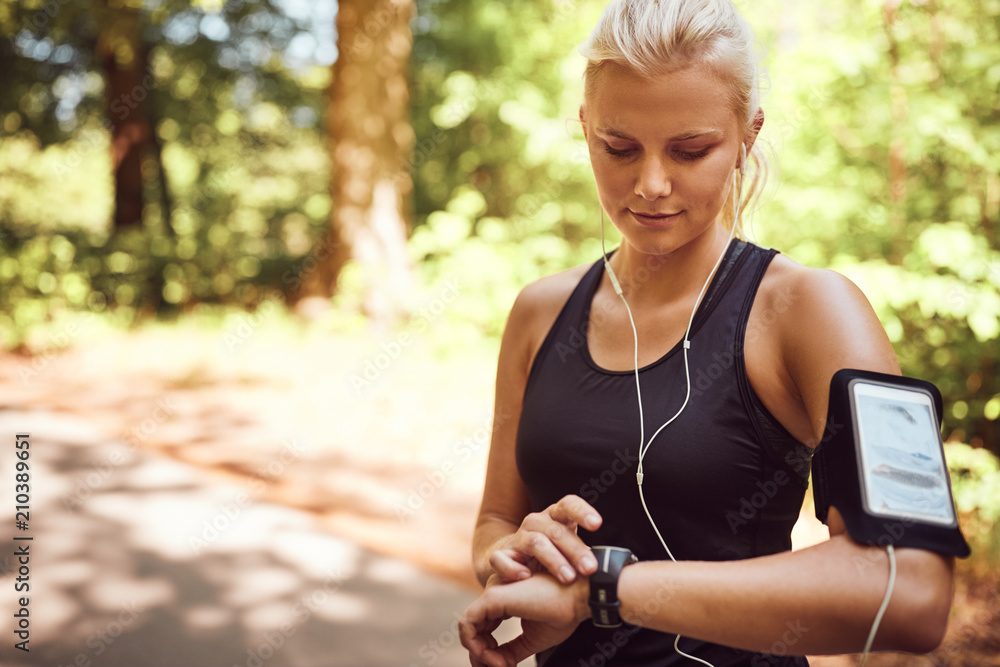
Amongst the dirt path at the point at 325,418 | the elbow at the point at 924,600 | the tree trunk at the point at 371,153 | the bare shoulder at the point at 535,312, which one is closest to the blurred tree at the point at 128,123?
the dirt path at the point at 325,418

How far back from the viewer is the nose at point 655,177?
4.34ft

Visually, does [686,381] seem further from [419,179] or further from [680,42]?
[419,179]

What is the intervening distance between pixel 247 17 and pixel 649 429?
11.4m

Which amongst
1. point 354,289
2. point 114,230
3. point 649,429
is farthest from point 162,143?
point 649,429

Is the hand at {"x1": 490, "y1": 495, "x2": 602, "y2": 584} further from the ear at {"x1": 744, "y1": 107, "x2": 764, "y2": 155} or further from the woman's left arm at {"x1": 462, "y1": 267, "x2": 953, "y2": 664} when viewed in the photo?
the ear at {"x1": 744, "y1": 107, "x2": 764, "y2": 155}

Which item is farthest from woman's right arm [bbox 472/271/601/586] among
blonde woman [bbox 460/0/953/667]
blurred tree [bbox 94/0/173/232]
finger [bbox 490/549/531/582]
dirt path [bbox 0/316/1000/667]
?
blurred tree [bbox 94/0/173/232]

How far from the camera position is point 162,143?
15.0 meters

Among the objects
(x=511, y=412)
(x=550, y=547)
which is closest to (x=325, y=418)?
(x=511, y=412)

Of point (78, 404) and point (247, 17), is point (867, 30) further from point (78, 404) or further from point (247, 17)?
point (247, 17)

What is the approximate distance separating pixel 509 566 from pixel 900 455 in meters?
0.64

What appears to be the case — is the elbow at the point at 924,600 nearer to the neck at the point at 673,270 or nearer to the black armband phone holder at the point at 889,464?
the black armband phone holder at the point at 889,464

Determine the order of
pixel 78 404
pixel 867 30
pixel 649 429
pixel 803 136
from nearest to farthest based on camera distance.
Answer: pixel 649 429 < pixel 867 30 < pixel 803 136 < pixel 78 404

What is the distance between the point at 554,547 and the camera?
1.28 m

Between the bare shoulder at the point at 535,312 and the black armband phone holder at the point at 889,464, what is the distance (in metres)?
0.68
